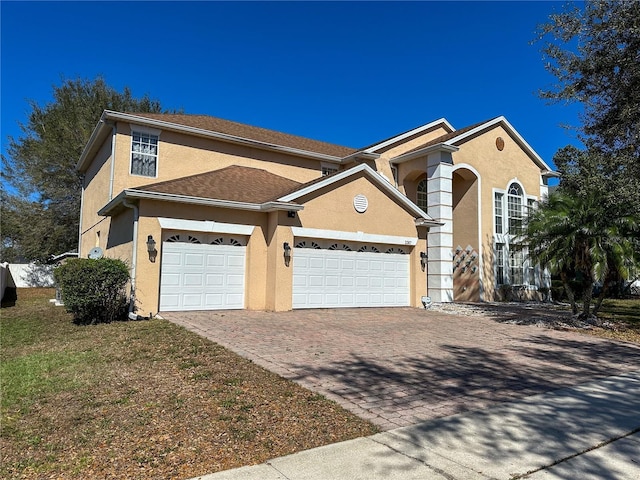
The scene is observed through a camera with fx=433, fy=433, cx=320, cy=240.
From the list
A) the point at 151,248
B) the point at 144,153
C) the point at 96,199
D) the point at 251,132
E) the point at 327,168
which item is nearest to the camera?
the point at 151,248

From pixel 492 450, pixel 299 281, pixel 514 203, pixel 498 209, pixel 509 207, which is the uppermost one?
pixel 514 203

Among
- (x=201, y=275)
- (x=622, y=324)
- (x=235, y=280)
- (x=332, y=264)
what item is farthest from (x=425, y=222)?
(x=201, y=275)

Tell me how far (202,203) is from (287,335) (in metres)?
5.19

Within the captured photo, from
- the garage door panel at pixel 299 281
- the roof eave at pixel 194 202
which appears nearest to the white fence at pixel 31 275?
the roof eave at pixel 194 202

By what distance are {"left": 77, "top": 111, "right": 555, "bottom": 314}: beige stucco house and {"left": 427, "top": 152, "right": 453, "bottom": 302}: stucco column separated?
1.9 inches

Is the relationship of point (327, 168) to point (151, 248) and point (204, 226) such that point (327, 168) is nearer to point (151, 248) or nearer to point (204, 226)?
point (204, 226)

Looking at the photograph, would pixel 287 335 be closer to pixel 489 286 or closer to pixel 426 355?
pixel 426 355

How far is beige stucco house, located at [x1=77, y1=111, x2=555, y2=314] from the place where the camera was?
12.7 meters

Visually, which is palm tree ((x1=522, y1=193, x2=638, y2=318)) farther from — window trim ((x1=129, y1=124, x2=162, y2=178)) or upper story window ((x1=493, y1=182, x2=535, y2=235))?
window trim ((x1=129, y1=124, x2=162, y2=178))

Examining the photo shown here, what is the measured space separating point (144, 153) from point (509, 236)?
16.6 metres

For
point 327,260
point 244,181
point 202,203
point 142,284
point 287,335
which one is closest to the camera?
point 287,335

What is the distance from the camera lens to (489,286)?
19984 millimetres

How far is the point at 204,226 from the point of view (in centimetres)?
1285

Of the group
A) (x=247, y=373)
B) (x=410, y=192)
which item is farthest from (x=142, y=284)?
(x=410, y=192)
